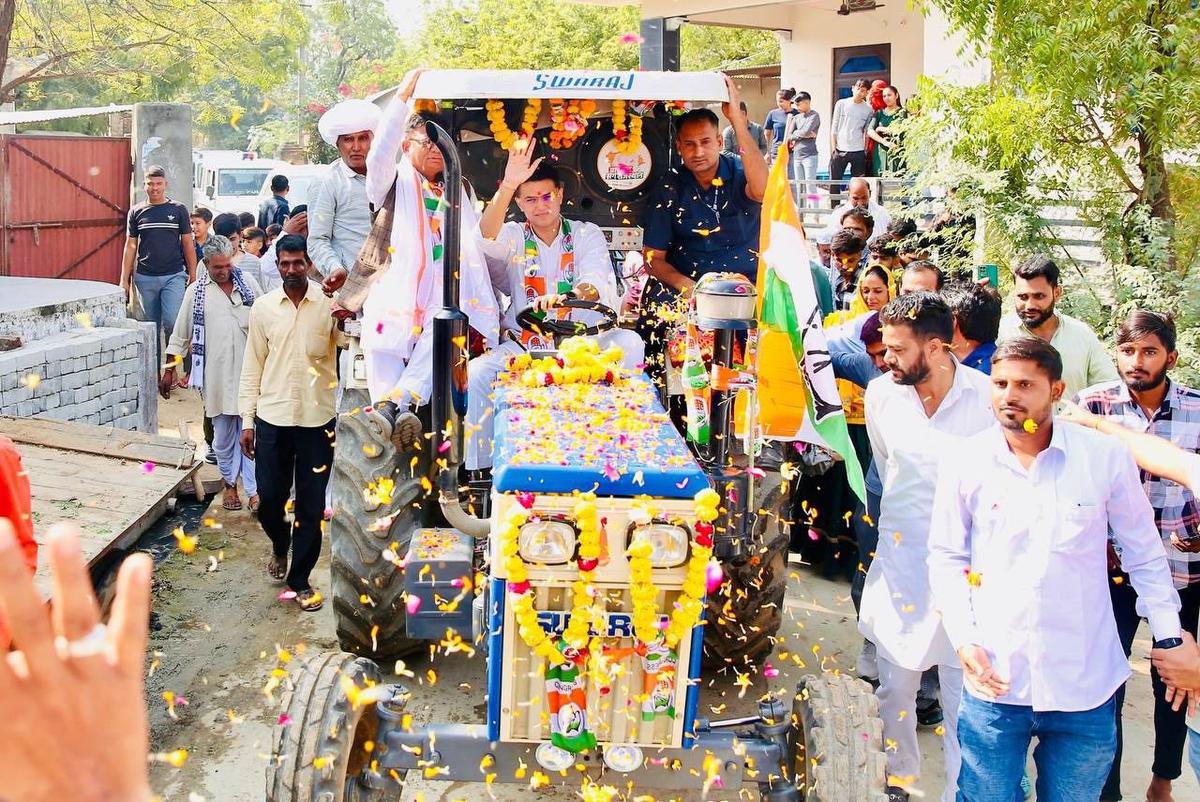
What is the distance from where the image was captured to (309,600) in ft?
22.2

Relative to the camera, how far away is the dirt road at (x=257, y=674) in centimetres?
496

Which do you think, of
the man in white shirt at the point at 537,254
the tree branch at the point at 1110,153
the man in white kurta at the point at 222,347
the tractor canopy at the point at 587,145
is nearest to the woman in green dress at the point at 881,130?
the tree branch at the point at 1110,153

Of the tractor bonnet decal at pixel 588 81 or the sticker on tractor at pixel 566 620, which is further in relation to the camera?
the tractor bonnet decal at pixel 588 81

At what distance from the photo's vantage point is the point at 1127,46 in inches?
303

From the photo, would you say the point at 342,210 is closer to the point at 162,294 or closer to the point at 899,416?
the point at 899,416

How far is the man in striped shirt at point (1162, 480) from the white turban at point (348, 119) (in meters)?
4.37

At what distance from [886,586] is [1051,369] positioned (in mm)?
1186

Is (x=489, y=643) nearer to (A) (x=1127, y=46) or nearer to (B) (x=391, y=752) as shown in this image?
(B) (x=391, y=752)

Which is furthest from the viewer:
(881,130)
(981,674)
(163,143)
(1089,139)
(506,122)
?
(163,143)

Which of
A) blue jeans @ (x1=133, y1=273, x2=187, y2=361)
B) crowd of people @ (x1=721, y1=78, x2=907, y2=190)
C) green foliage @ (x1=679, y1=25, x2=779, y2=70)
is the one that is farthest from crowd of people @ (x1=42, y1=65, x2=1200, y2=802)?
green foliage @ (x1=679, y1=25, x2=779, y2=70)

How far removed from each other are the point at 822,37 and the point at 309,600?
16.1 meters

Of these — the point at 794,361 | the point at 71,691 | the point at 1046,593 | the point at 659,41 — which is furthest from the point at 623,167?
the point at 659,41

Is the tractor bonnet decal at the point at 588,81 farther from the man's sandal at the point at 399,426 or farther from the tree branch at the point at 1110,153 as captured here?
the tree branch at the point at 1110,153

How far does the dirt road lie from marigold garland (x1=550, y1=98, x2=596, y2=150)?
278cm
